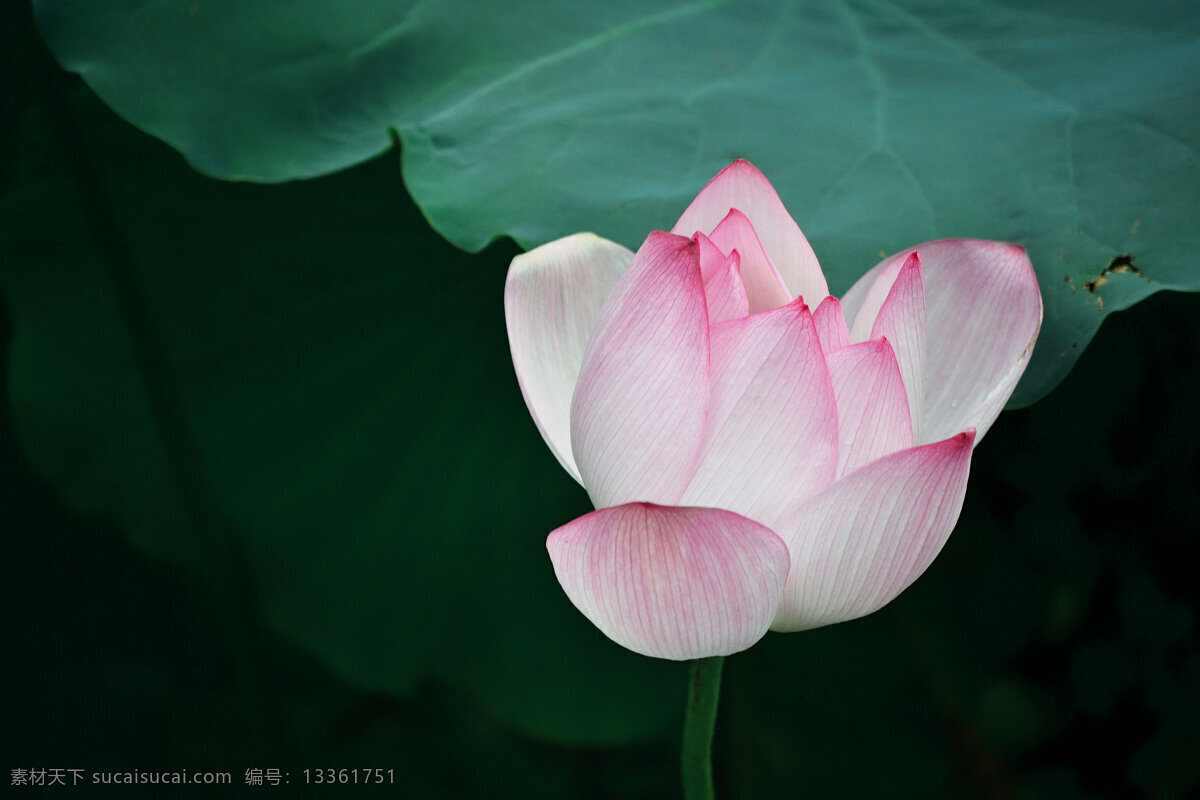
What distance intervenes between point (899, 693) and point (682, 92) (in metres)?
0.55

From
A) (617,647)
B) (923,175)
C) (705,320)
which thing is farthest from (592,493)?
(617,647)

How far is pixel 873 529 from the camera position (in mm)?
308

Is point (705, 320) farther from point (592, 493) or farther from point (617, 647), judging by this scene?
point (617, 647)

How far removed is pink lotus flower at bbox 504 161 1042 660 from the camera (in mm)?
294

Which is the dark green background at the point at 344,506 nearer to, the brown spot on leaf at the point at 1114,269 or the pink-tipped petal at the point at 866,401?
the brown spot on leaf at the point at 1114,269

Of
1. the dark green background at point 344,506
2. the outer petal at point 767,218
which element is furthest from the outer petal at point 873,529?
the dark green background at point 344,506

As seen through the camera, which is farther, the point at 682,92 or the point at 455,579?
the point at 455,579

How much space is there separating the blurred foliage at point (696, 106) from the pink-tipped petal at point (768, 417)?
18 cm

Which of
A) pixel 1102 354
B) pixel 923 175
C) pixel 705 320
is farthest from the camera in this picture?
pixel 1102 354

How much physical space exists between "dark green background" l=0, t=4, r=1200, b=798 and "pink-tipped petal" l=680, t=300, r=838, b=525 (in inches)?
13.7

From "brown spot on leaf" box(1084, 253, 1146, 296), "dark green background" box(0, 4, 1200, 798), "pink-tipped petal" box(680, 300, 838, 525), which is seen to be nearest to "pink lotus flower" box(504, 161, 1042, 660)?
"pink-tipped petal" box(680, 300, 838, 525)

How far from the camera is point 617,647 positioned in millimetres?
724

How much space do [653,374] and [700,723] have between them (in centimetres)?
17

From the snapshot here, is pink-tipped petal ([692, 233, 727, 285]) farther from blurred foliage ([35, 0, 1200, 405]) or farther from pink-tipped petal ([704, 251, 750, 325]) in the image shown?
blurred foliage ([35, 0, 1200, 405])
